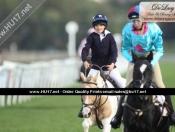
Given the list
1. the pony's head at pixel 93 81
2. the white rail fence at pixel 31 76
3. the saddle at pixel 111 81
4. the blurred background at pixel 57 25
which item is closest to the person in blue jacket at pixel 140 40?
the pony's head at pixel 93 81

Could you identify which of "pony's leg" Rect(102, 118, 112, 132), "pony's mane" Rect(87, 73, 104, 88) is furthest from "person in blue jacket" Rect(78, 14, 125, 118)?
"pony's leg" Rect(102, 118, 112, 132)

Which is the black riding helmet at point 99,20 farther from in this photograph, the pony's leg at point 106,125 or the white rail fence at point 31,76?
the white rail fence at point 31,76

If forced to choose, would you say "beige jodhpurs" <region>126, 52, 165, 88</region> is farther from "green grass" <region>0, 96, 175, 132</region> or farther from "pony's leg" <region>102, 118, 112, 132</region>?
"green grass" <region>0, 96, 175, 132</region>

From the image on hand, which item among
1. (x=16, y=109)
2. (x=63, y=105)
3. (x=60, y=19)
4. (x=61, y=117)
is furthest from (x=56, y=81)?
(x=60, y=19)

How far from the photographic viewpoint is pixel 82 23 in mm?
66438

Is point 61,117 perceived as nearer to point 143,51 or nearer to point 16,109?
point 16,109

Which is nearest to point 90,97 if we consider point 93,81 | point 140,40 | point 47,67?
point 93,81

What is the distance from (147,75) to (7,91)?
3.25 m

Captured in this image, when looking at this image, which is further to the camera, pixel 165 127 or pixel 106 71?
pixel 106 71

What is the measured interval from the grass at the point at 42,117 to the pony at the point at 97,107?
179 cm

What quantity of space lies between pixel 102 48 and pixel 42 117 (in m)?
4.36

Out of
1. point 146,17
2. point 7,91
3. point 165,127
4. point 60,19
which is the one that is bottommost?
point 165,127

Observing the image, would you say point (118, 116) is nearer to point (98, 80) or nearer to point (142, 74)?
point (98, 80)

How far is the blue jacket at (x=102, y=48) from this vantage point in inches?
372
